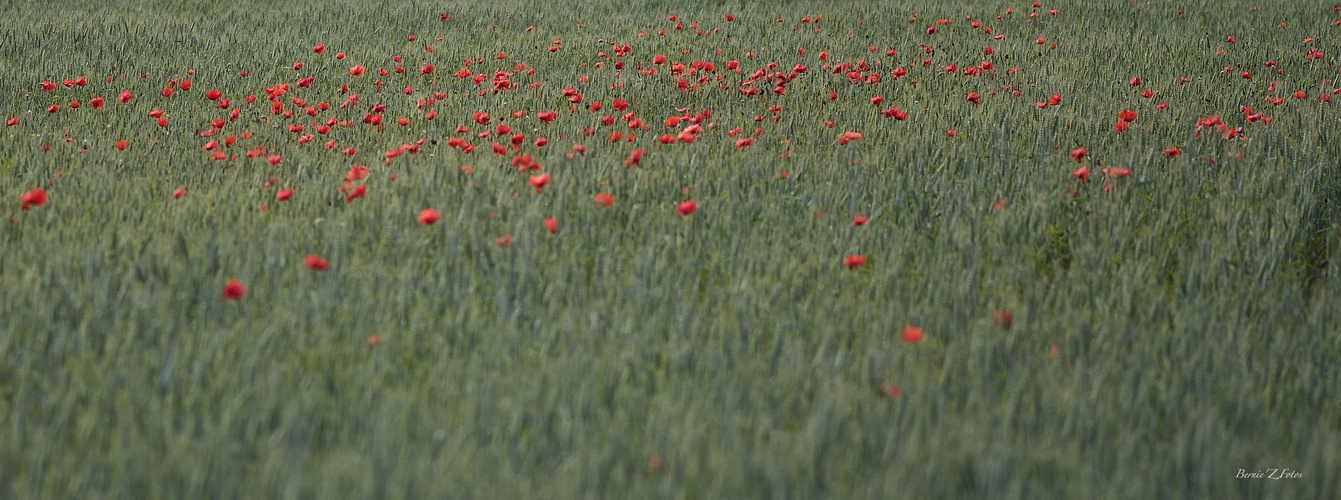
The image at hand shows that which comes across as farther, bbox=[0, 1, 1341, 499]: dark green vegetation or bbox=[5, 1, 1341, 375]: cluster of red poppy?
bbox=[5, 1, 1341, 375]: cluster of red poppy

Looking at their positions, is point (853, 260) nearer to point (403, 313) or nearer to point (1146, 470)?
point (1146, 470)

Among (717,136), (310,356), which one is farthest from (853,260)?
(717,136)

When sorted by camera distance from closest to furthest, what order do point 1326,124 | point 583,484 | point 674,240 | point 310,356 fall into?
point 583,484, point 310,356, point 674,240, point 1326,124

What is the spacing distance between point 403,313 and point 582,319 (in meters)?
Result: 0.42

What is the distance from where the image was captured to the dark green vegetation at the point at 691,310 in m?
1.67

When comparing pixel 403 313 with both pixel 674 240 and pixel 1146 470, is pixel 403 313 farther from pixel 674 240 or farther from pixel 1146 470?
pixel 1146 470

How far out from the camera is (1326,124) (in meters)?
4.17

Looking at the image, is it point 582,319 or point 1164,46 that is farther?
point 1164,46

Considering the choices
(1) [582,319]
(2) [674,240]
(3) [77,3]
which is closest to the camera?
(1) [582,319]

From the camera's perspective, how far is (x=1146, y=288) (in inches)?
99.7

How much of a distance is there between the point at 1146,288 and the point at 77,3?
11.2 meters

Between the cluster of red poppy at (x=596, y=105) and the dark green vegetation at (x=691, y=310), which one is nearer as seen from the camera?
the dark green vegetation at (x=691, y=310)

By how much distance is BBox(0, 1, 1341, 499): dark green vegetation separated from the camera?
1671mm

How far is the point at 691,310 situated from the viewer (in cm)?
234
